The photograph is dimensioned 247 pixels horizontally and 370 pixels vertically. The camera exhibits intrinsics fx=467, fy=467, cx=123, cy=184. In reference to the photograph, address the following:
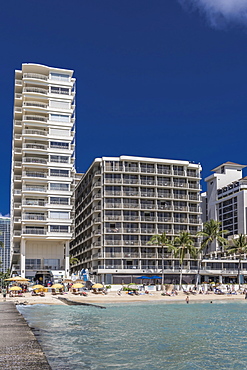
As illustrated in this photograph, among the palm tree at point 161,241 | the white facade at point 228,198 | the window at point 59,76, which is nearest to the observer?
the palm tree at point 161,241

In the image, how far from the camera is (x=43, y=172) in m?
92.2

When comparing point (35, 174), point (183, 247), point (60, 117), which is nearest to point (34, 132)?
point (60, 117)

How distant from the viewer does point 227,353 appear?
74.1 feet

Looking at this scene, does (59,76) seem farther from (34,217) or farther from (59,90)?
(34,217)

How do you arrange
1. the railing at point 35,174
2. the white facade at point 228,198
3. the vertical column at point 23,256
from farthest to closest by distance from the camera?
the white facade at point 228,198, the railing at point 35,174, the vertical column at point 23,256

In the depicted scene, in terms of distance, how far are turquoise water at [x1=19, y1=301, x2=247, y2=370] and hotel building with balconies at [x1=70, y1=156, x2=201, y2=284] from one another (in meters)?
50.1

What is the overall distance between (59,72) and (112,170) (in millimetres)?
23275

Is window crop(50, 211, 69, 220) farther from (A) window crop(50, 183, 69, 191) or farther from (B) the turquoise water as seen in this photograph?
(B) the turquoise water

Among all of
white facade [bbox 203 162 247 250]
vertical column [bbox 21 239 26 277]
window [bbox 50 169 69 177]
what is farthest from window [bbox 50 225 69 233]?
white facade [bbox 203 162 247 250]

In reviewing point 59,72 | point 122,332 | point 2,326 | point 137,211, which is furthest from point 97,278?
point 2,326

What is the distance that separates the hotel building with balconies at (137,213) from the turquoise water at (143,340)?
50.1 meters

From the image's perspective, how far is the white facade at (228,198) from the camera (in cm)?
12462

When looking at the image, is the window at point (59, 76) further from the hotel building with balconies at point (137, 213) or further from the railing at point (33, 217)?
the railing at point (33, 217)

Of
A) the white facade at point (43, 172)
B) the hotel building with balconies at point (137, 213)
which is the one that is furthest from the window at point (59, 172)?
the hotel building with balconies at point (137, 213)
